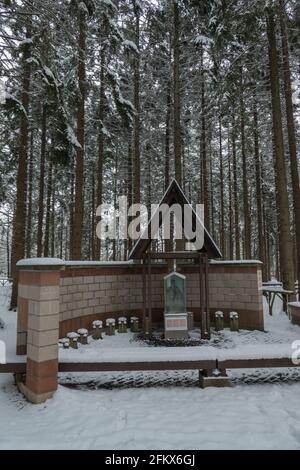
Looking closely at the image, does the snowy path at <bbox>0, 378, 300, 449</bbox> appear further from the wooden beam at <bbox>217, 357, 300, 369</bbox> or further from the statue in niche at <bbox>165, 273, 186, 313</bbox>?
the statue in niche at <bbox>165, 273, 186, 313</bbox>

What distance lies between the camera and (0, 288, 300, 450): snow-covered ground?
3518mm

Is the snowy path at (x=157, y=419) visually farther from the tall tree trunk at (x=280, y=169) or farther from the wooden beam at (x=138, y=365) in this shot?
the tall tree trunk at (x=280, y=169)

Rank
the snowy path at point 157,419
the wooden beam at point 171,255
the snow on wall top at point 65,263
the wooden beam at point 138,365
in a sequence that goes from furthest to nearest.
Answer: the wooden beam at point 171,255, the wooden beam at point 138,365, the snow on wall top at point 65,263, the snowy path at point 157,419

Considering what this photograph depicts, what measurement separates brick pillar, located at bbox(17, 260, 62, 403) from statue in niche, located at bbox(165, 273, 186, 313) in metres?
5.00

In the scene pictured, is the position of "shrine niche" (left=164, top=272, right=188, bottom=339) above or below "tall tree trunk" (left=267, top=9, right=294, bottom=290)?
below

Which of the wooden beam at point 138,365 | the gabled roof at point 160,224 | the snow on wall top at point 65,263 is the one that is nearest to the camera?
the snow on wall top at point 65,263

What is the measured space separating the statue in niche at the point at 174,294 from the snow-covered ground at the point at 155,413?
334 centimetres

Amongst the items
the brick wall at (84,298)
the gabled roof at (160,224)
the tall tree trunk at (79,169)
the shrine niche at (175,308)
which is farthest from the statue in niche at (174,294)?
the tall tree trunk at (79,169)

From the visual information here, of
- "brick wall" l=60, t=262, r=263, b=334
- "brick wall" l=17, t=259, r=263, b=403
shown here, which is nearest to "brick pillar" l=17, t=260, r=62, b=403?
"brick wall" l=17, t=259, r=263, b=403

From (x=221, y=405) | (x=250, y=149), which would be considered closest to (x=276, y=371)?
(x=221, y=405)

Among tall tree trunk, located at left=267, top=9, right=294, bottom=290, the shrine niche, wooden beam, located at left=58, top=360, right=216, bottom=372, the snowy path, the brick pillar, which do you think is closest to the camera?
the snowy path

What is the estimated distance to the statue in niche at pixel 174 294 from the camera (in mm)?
9367

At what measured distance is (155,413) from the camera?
14.0ft
